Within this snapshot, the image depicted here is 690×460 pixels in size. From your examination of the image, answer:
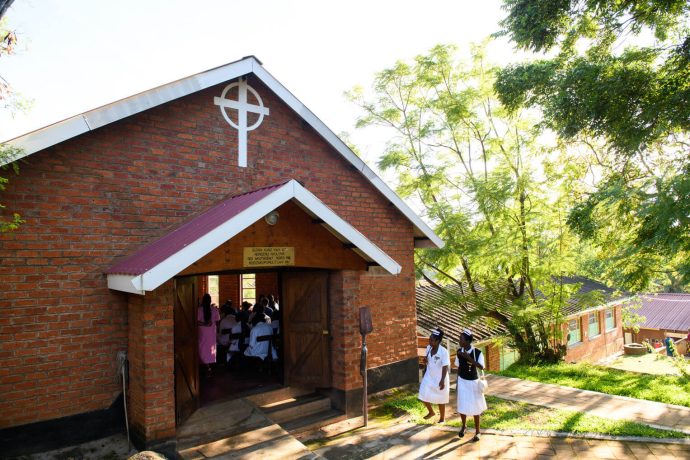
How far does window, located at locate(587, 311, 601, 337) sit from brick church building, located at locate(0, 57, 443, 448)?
1765 centimetres

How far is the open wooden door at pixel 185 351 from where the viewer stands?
244 inches

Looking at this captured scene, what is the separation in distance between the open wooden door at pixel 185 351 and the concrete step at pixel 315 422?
56.8 inches

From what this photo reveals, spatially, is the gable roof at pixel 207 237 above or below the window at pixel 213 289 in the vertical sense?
above

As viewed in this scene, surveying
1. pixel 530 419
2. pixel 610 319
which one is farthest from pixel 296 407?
pixel 610 319

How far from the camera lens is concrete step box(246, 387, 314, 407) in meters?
7.16

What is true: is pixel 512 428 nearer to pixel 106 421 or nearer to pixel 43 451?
pixel 106 421

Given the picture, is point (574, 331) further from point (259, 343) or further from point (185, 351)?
point (185, 351)

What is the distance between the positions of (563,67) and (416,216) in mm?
3992

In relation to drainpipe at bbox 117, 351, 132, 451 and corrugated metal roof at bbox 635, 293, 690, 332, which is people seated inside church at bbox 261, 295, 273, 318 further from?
corrugated metal roof at bbox 635, 293, 690, 332

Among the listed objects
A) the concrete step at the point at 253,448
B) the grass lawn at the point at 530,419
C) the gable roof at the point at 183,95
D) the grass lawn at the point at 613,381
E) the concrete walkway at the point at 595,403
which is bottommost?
the grass lawn at the point at 613,381

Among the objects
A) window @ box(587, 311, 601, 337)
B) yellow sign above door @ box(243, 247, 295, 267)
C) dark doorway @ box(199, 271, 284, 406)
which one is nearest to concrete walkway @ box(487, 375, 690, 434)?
dark doorway @ box(199, 271, 284, 406)

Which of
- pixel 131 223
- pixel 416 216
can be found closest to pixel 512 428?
pixel 416 216

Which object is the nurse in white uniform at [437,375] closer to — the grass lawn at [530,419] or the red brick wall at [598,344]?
the grass lawn at [530,419]

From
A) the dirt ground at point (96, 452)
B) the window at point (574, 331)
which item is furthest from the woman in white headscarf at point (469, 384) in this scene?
the window at point (574, 331)
